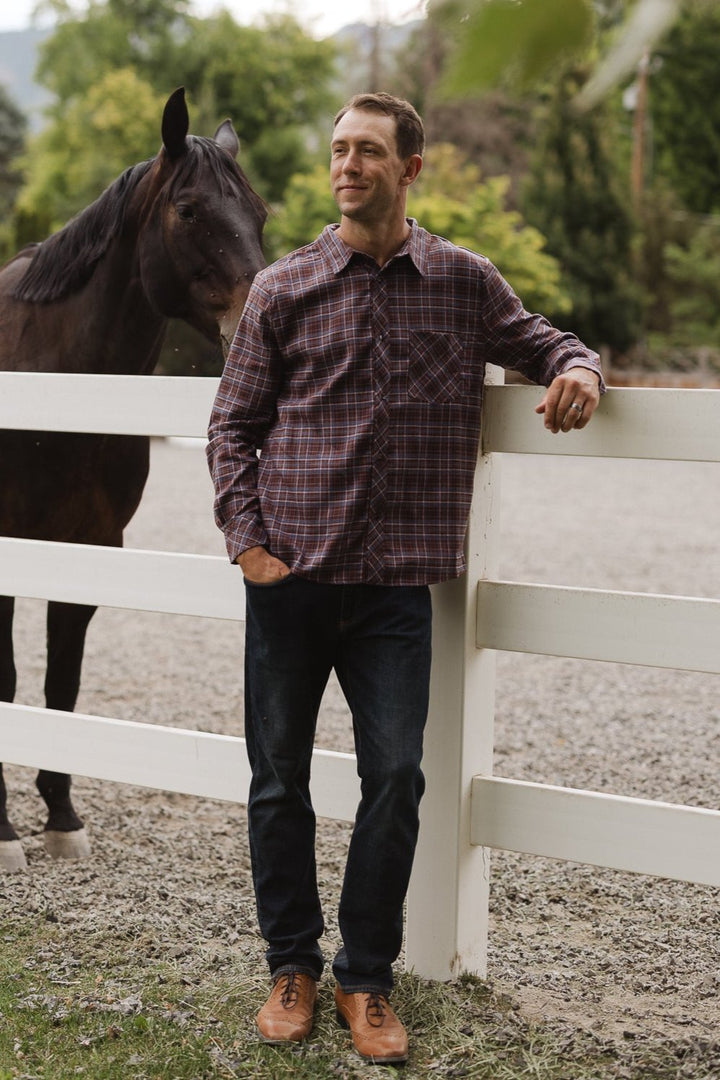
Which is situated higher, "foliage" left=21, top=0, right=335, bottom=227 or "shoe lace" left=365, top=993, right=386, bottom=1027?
"foliage" left=21, top=0, right=335, bottom=227

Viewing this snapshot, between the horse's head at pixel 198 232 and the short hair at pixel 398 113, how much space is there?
110 cm

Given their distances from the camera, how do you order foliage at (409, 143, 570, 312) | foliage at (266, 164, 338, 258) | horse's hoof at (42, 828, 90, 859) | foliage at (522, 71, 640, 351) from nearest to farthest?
1. horse's hoof at (42, 828, 90, 859)
2. foliage at (409, 143, 570, 312)
3. foliage at (266, 164, 338, 258)
4. foliage at (522, 71, 640, 351)

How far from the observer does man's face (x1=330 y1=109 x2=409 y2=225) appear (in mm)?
2256

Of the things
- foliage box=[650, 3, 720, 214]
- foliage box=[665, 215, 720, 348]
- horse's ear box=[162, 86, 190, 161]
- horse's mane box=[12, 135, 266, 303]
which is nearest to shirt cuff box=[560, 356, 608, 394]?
foliage box=[650, 3, 720, 214]

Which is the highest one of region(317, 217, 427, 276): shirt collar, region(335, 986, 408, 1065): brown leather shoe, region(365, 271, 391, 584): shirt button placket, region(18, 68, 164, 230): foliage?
region(18, 68, 164, 230): foliage

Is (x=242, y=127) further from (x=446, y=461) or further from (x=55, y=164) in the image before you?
(x=446, y=461)

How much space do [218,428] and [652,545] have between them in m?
8.35

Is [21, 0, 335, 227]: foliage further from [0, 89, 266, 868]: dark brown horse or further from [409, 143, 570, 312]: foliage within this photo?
[0, 89, 266, 868]: dark brown horse

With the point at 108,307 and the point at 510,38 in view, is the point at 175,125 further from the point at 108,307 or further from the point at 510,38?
the point at 510,38

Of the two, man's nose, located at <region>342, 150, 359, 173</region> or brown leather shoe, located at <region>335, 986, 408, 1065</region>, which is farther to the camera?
brown leather shoe, located at <region>335, 986, 408, 1065</region>

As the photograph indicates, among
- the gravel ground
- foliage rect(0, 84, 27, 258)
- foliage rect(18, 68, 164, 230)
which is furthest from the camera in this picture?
foliage rect(0, 84, 27, 258)

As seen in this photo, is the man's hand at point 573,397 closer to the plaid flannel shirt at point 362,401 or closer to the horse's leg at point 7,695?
the plaid flannel shirt at point 362,401

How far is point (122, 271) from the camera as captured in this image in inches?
144

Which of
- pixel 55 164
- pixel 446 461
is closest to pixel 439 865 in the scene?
pixel 446 461
